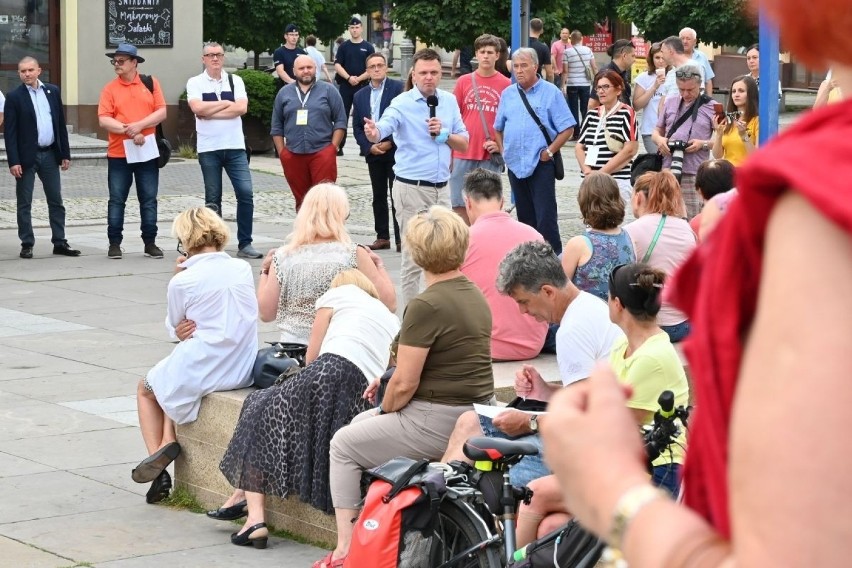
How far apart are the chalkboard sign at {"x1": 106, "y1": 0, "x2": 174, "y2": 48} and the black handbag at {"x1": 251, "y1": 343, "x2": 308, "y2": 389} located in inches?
667

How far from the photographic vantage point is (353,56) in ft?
79.1

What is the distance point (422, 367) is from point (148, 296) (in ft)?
23.5

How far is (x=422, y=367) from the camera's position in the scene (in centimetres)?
572

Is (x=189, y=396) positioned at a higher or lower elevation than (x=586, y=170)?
lower

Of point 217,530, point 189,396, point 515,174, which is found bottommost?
point 217,530

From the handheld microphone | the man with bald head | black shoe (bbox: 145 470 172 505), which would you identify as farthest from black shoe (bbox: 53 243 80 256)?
black shoe (bbox: 145 470 172 505)

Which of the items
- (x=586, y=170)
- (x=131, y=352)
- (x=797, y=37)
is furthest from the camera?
(x=586, y=170)

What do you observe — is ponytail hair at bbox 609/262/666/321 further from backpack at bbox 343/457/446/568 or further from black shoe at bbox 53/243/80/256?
black shoe at bbox 53/243/80/256

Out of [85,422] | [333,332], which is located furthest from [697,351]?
[85,422]

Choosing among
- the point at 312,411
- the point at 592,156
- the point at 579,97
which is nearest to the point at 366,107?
the point at 592,156

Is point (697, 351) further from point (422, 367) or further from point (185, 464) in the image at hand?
point (185, 464)

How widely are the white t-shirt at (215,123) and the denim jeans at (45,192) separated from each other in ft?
4.85

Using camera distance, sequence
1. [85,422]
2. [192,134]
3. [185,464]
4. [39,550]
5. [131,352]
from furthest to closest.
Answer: [192,134]
[131,352]
[85,422]
[185,464]
[39,550]

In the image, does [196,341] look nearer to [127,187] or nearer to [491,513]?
[491,513]
